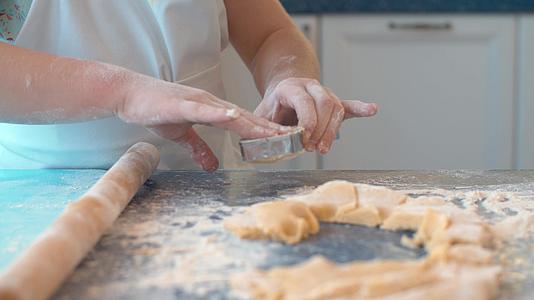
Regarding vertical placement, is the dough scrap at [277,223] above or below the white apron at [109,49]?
below

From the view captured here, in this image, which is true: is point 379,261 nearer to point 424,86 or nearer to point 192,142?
point 192,142

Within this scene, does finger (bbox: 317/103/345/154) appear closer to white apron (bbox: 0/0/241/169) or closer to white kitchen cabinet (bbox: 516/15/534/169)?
white apron (bbox: 0/0/241/169)

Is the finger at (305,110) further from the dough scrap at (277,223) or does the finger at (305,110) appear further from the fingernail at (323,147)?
the dough scrap at (277,223)

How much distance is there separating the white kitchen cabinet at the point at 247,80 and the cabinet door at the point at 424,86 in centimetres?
4

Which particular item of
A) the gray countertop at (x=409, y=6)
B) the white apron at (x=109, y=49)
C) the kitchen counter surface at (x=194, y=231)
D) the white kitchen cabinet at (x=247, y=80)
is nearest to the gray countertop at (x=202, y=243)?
the kitchen counter surface at (x=194, y=231)

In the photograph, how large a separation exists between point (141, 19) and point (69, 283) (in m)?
0.57

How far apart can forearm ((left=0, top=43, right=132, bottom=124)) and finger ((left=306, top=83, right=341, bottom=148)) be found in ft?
0.82

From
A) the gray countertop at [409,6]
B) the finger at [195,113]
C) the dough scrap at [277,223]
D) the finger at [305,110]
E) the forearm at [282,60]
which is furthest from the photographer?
the gray countertop at [409,6]

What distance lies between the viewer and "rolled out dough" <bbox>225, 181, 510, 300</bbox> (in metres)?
0.56

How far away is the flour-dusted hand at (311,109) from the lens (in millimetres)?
993

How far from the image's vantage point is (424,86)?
2021 mm

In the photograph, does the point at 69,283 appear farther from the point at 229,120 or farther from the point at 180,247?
the point at 229,120

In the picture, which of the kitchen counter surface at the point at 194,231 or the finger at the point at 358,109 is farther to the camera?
the finger at the point at 358,109

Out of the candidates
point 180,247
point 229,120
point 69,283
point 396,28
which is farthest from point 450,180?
point 396,28
